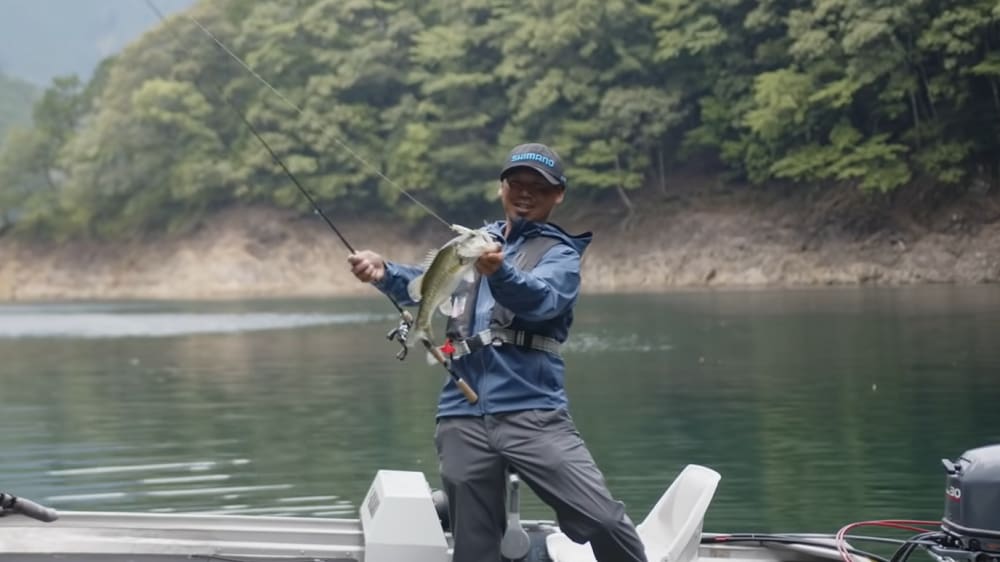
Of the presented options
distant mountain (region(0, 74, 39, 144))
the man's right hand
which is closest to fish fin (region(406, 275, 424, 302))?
the man's right hand

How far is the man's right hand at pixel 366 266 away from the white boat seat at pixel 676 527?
123 centimetres

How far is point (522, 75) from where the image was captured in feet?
177

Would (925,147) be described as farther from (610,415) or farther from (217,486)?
(217,486)

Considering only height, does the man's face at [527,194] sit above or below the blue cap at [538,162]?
below

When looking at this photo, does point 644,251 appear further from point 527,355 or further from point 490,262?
point 490,262

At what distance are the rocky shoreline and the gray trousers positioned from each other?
37406 mm

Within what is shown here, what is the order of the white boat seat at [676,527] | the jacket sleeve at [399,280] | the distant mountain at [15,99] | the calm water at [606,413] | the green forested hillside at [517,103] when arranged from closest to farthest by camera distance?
the jacket sleeve at [399,280], the white boat seat at [676,527], the calm water at [606,413], the green forested hillside at [517,103], the distant mountain at [15,99]

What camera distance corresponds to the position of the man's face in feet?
16.2

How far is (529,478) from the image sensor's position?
4.82 meters

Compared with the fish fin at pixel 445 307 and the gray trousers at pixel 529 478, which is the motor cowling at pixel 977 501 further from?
the fish fin at pixel 445 307

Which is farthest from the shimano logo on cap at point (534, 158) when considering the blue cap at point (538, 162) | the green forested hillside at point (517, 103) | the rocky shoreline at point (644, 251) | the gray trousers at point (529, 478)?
the green forested hillside at point (517, 103)

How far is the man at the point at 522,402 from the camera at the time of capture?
4.80 m

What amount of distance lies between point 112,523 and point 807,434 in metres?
9.29

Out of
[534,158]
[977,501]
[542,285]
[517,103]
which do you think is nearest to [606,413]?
[977,501]
